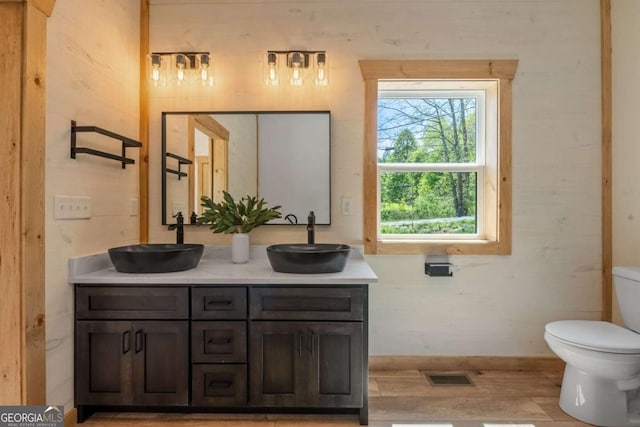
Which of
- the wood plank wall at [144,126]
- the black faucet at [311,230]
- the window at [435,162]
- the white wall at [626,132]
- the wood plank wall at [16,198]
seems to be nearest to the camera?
the wood plank wall at [16,198]

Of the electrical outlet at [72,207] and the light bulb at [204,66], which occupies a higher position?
the light bulb at [204,66]

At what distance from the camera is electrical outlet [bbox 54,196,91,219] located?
1694 millimetres

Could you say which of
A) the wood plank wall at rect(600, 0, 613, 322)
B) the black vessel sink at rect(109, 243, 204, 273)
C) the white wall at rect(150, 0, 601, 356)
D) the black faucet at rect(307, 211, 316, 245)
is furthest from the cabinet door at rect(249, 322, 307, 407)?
the wood plank wall at rect(600, 0, 613, 322)

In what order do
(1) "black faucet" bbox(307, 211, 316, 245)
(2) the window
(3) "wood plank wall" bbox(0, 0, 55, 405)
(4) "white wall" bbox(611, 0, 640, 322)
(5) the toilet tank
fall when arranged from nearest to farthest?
(3) "wood plank wall" bbox(0, 0, 55, 405)
(5) the toilet tank
(4) "white wall" bbox(611, 0, 640, 322)
(1) "black faucet" bbox(307, 211, 316, 245)
(2) the window

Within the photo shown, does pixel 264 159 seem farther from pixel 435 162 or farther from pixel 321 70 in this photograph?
pixel 435 162

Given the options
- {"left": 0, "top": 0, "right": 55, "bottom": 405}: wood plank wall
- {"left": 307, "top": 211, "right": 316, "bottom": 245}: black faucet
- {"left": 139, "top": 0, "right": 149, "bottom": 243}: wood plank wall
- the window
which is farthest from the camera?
the window

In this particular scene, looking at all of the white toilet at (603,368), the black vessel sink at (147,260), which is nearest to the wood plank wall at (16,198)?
the black vessel sink at (147,260)

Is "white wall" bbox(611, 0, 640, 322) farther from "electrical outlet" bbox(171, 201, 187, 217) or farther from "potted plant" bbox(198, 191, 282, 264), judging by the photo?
"electrical outlet" bbox(171, 201, 187, 217)

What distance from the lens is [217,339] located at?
1813 mm

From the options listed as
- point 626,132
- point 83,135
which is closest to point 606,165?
point 626,132

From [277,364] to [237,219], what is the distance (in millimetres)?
902
